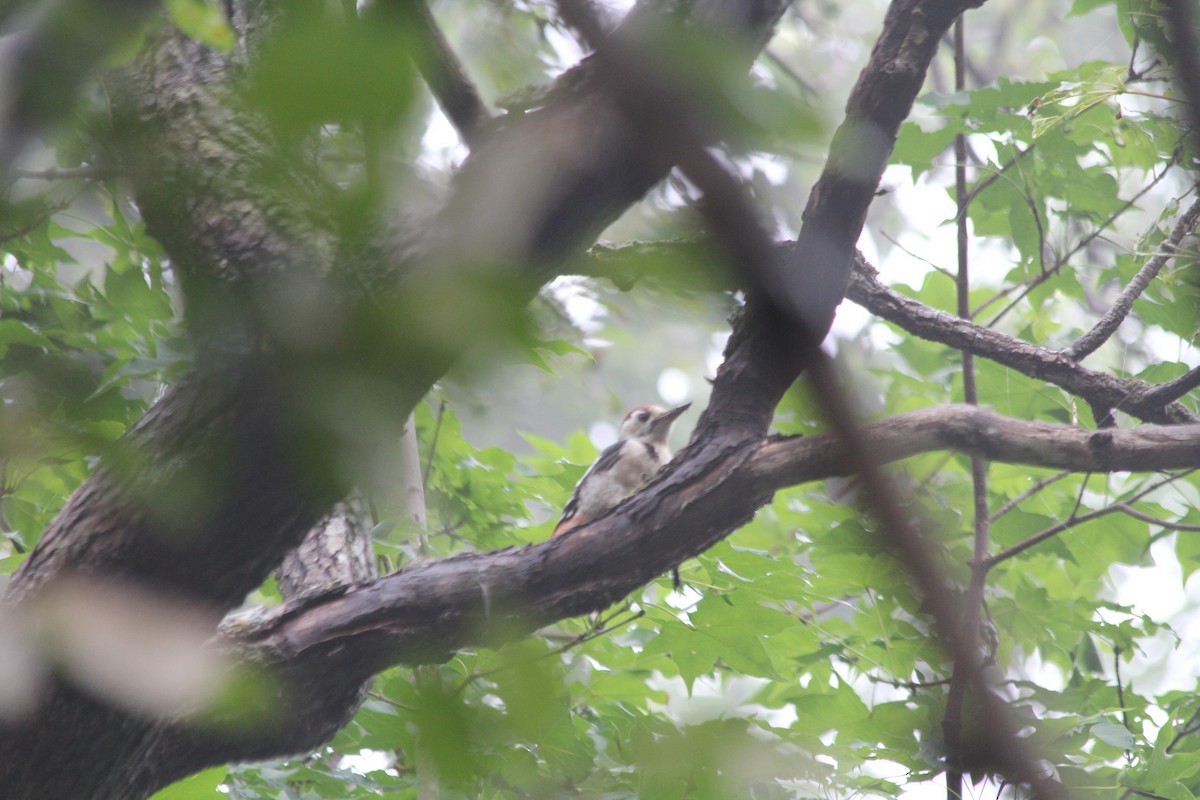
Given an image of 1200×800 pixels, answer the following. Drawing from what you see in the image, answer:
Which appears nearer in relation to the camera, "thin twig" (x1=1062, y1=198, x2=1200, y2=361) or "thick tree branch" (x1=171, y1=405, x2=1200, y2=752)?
"thick tree branch" (x1=171, y1=405, x2=1200, y2=752)

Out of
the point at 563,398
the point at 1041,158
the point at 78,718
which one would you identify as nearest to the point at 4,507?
the point at 78,718

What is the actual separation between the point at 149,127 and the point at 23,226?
0.67 ft

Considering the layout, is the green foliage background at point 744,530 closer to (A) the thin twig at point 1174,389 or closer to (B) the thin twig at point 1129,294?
(B) the thin twig at point 1129,294

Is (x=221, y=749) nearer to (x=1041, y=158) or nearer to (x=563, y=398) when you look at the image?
(x=563, y=398)

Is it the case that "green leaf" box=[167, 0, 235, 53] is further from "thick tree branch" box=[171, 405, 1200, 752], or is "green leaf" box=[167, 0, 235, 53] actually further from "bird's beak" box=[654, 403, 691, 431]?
"bird's beak" box=[654, 403, 691, 431]

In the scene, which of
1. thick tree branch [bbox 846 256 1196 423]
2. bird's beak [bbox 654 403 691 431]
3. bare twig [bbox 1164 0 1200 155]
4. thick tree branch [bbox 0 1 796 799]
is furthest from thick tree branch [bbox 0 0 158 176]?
bird's beak [bbox 654 403 691 431]

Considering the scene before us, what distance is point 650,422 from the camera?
4609mm

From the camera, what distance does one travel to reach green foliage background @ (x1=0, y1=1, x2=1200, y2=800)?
0.89m

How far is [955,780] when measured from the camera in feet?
3.98

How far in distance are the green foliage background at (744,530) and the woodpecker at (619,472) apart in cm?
11

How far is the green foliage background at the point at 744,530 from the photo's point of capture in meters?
0.89

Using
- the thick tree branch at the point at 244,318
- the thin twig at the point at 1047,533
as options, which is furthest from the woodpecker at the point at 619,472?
the thick tree branch at the point at 244,318

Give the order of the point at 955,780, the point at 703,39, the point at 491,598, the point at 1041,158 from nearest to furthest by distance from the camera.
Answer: the point at 703,39, the point at 955,780, the point at 491,598, the point at 1041,158

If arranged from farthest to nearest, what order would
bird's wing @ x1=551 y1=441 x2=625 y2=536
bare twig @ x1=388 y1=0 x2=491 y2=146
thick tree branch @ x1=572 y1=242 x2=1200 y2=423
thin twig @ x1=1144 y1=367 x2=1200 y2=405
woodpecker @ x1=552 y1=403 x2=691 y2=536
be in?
woodpecker @ x1=552 y1=403 x2=691 y2=536 → bird's wing @ x1=551 y1=441 x2=625 y2=536 → thick tree branch @ x1=572 y1=242 x2=1200 y2=423 → thin twig @ x1=1144 y1=367 x2=1200 y2=405 → bare twig @ x1=388 y1=0 x2=491 y2=146
